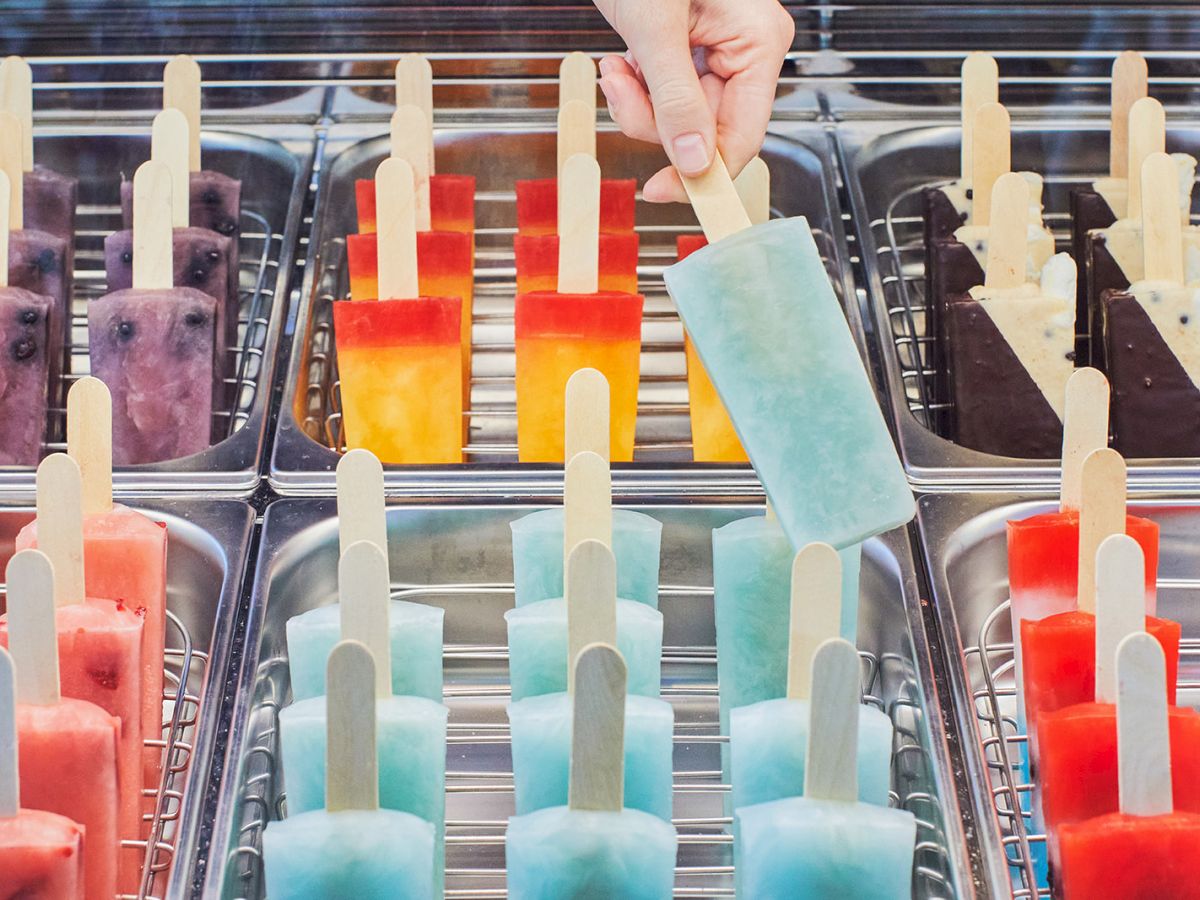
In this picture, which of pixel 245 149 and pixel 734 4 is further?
pixel 245 149

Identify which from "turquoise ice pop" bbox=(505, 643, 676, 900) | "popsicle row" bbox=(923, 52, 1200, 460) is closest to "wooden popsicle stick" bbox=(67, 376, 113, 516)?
"turquoise ice pop" bbox=(505, 643, 676, 900)

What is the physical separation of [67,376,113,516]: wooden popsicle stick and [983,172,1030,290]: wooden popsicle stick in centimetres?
113

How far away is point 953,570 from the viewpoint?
5.80 feet

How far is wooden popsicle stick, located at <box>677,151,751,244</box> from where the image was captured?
154cm

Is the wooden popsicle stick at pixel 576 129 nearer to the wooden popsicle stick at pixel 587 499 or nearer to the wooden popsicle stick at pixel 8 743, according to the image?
the wooden popsicle stick at pixel 587 499

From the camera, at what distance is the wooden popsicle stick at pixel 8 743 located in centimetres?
122

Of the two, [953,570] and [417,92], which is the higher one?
[417,92]

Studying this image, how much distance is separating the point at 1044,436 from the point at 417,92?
1.05m

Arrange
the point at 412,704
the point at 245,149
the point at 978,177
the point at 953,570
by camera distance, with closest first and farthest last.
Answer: the point at 412,704 < the point at 953,570 < the point at 978,177 < the point at 245,149

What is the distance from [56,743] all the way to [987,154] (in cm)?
150

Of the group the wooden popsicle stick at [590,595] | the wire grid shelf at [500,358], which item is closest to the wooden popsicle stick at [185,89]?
the wire grid shelf at [500,358]

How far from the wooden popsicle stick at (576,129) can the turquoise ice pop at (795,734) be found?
985 millimetres

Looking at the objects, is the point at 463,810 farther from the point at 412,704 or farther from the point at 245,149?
the point at 245,149

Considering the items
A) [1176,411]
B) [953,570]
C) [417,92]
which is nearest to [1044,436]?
[1176,411]
